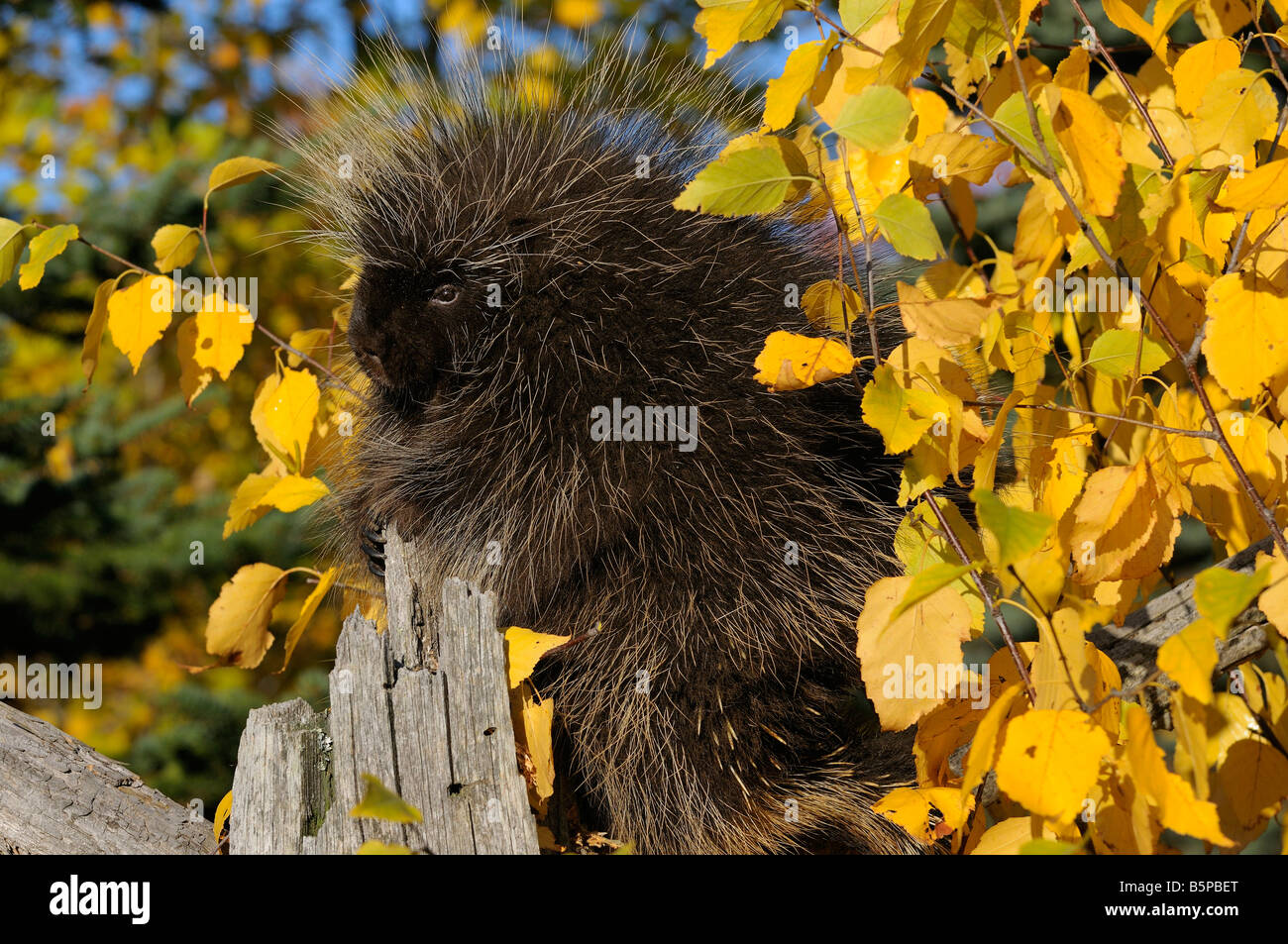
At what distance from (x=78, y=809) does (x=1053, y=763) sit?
164 centimetres

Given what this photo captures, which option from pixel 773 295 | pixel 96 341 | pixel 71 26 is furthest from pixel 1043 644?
pixel 71 26

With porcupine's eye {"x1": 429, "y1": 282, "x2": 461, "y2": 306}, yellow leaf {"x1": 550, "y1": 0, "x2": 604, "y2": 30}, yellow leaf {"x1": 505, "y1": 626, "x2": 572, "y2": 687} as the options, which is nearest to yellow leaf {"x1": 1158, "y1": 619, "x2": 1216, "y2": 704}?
yellow leaf {"x1": 505, "y1": 626, "x2": 572, "y2": 687}

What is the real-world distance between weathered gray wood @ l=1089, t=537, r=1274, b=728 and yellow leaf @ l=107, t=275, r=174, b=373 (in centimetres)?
171

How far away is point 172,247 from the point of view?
1.86 meters

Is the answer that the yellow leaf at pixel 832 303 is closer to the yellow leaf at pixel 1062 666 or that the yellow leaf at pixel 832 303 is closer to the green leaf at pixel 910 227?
the green leaf at pixel 910 227

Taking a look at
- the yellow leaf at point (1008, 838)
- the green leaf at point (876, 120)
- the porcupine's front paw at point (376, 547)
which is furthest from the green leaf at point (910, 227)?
the porcupine's front paw at point (376, 547)

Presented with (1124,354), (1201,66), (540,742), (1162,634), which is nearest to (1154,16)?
(1201,66)

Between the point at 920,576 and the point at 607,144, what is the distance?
177 cm

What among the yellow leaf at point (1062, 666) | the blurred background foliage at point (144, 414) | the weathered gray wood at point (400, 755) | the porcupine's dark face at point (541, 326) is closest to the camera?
the yellow leaf at point (1062, 666)

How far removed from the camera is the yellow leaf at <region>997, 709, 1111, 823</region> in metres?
1.07

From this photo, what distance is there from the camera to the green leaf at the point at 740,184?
1254 mm

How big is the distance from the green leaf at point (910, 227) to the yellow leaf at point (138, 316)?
1.26 m

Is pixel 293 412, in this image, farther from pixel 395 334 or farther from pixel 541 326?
pixel 541 326

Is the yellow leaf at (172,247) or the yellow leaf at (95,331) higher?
the yellow leaf at (172,247)
